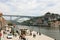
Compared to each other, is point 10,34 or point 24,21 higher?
point 24,21

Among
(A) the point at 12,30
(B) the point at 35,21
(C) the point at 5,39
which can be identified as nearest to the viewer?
(C) the point at 5,39

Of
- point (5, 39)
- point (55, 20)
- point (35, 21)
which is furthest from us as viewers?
point (55, 20)

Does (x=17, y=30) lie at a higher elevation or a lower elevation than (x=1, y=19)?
lower

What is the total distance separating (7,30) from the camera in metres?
5.33

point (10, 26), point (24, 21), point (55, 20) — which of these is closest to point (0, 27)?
point (10, 26)

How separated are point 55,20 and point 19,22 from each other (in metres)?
2.86

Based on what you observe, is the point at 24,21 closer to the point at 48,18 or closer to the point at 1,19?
the point at 1,19

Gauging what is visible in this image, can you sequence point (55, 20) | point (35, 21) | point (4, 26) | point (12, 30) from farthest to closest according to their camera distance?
1. point (55, 20)
2. point (35, 21)
3. point (12, 30)
4. point (4, 26)

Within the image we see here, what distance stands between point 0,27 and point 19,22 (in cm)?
78

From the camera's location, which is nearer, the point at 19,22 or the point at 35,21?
the point at 19,22

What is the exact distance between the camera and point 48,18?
295 inches

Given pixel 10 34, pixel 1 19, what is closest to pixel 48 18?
pixel 10 34

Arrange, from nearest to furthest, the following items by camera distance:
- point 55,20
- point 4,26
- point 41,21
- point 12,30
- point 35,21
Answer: point 4,26 < point 12,30 < point 35,21 < point 41,21 < point 55,20

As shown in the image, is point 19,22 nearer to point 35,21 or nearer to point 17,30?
point 17,30
